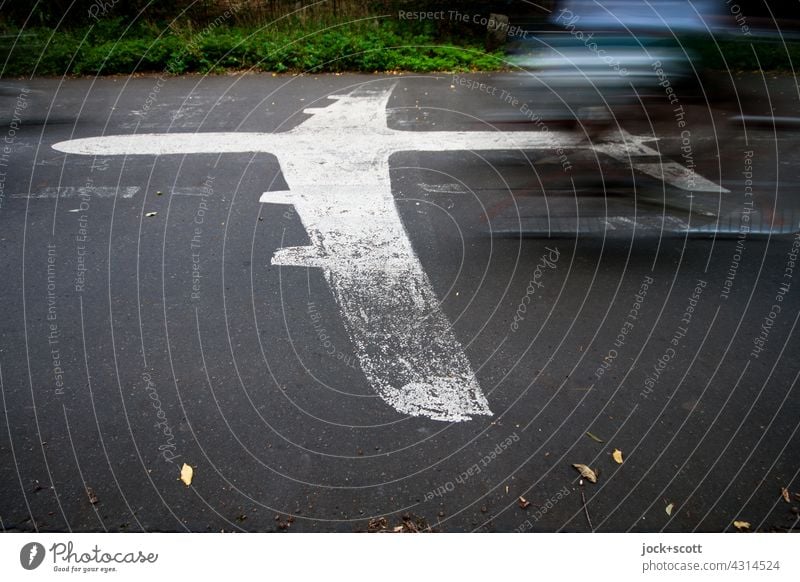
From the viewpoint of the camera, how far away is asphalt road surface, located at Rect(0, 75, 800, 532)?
228 centimetres

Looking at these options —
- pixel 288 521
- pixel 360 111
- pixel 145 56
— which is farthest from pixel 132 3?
pixel 288 521

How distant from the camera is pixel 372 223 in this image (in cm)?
429

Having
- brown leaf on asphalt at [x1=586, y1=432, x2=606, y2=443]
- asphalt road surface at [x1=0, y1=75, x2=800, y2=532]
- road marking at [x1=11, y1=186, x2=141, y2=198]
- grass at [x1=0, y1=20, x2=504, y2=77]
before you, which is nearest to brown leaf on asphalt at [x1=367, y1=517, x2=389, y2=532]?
asphalt road surface at [x1=0, y1=75, x2=800, y2=532]

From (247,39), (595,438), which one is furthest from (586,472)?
→ (247,39)

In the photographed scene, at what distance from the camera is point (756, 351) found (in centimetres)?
299

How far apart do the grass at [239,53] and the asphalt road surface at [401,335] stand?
326cm

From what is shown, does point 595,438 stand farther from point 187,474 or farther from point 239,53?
point 239,53

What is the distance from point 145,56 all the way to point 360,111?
12.4 feet

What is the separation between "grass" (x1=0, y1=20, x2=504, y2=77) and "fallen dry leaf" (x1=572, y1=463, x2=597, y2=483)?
6.90 metres

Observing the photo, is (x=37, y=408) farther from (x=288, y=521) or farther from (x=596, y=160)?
(x=596, y=160)

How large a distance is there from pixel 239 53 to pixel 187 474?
304 inches

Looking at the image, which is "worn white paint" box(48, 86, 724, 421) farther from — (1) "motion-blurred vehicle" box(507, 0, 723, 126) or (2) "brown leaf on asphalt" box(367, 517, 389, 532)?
(1) "motion-blurred vehicle" box(507, 0, 723, 126)

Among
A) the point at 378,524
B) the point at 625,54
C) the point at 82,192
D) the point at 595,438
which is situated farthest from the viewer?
→ the point at 82,192

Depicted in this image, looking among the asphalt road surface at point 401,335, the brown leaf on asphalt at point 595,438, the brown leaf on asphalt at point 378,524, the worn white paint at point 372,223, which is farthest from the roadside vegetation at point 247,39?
the brown leaf on asphalt at point 378,524
